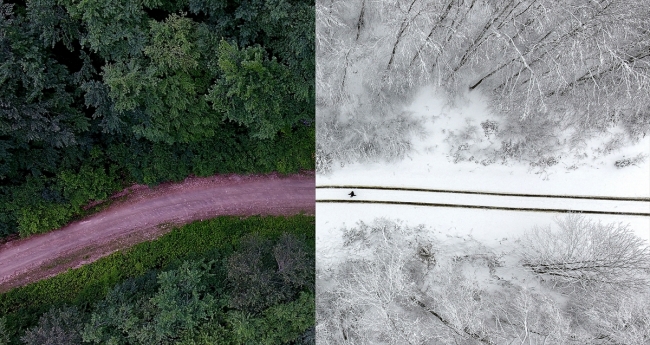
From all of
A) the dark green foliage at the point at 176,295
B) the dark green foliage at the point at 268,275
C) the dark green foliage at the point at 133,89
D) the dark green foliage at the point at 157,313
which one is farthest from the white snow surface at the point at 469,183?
the dark green foliage at the point at 157,313

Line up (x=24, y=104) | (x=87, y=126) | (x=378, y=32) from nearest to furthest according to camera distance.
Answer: (x=24, y=104) < (x=87, y=126) < (x=378, y=32)

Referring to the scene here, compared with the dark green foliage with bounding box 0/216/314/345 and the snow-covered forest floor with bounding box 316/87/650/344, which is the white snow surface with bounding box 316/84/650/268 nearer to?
the snow-covered forest floor with bounding box 316/87/650/344

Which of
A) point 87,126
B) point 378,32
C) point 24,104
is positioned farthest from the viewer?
point 378,32

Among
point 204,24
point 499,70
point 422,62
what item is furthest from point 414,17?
point 204,24

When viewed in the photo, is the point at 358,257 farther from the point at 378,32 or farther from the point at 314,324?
the point at 378,32

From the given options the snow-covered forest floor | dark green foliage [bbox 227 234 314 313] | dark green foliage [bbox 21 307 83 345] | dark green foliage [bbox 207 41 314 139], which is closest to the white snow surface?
the snow-covered forest floor
